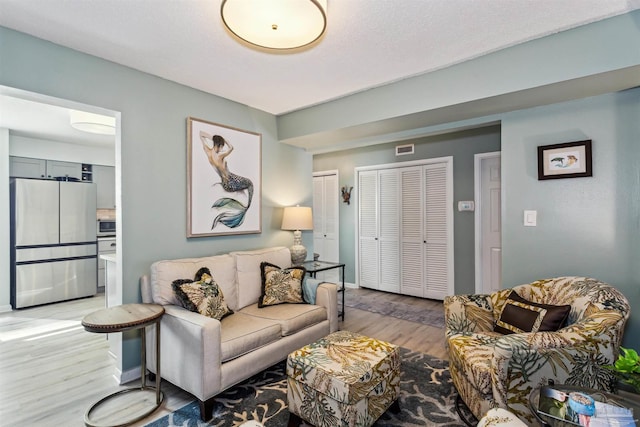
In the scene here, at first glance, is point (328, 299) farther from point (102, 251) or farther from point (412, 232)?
point (102, 251)

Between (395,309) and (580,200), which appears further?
(395,309)

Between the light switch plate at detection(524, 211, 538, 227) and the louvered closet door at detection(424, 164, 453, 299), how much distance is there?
167 centimetres

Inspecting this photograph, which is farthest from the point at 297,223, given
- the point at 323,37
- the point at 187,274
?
the point at 323,37

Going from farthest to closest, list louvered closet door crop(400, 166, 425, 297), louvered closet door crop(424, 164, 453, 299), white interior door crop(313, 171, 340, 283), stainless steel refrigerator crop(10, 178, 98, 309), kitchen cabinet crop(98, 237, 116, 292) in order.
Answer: white interior door crop(313, 171, 340, 283), kitchen cabinet crop(98, 237, 116, 292), louvered closet door crop(400, 166, 425, 297), louvered closet door crop(424, 164, 453, 299), stainless steel refrigerator crop(10, 178, 98, 309)

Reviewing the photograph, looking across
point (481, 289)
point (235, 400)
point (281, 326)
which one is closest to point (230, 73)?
point (281, 326)

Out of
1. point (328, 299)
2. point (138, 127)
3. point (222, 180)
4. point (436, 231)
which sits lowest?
point (328, 299)

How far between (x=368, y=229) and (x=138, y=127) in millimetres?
3651

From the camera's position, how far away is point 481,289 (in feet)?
13.7

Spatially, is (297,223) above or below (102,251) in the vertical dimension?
above

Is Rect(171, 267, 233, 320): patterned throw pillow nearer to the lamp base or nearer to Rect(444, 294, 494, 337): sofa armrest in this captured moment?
the lamp base

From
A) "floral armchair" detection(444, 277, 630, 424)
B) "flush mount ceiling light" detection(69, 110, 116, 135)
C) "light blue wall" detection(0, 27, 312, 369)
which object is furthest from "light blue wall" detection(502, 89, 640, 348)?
"flush mount ceiling light" detection(69, 110, 116, 135)

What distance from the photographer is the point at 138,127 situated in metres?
2.62

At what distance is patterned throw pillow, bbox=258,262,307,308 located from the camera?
117 inches

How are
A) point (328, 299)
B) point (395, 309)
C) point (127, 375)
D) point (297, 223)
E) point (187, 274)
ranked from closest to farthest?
point (127, 375) < point (187, 274) < point (328, 299) < point (297, 223) < point (395, 309)
